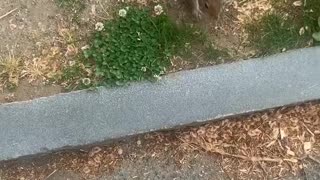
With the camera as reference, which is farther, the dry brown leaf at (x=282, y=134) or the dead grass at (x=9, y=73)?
the dry brown leaf at (x=282, y=134)

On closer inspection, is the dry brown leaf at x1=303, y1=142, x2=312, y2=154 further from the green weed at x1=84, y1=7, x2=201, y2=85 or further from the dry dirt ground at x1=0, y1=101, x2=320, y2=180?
the green weed at x1=84, y1=7, x2=201, y2=85

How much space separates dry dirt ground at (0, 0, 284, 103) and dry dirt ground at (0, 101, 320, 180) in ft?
0.99

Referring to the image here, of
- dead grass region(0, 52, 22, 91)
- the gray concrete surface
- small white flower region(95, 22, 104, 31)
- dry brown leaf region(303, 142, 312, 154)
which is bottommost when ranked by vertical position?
dry brown leaf region(303, 142, 312, 154)

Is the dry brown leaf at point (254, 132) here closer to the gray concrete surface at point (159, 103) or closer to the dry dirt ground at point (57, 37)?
the gray concrete surface at point (159, 103)

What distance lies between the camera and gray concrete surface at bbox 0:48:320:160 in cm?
258

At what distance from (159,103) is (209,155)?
33 centimetres

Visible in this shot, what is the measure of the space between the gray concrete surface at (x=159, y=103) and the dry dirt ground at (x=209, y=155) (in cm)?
9

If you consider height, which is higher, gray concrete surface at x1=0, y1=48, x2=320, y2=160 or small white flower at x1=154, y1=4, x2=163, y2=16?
small white flower at x1=154, y1=4, x2=163, y2=16

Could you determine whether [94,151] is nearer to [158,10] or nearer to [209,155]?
[209,155]

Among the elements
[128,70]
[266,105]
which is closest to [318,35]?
[266,105]

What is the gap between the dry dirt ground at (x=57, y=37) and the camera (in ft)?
8.66

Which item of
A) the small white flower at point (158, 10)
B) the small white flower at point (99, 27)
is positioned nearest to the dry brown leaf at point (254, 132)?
the small white flower at point (158, 10)

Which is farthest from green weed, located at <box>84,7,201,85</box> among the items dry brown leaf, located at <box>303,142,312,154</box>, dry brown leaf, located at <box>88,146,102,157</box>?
dry brown leaf, located at <box>303,142,312,154</box>

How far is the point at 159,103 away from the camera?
262 cm
